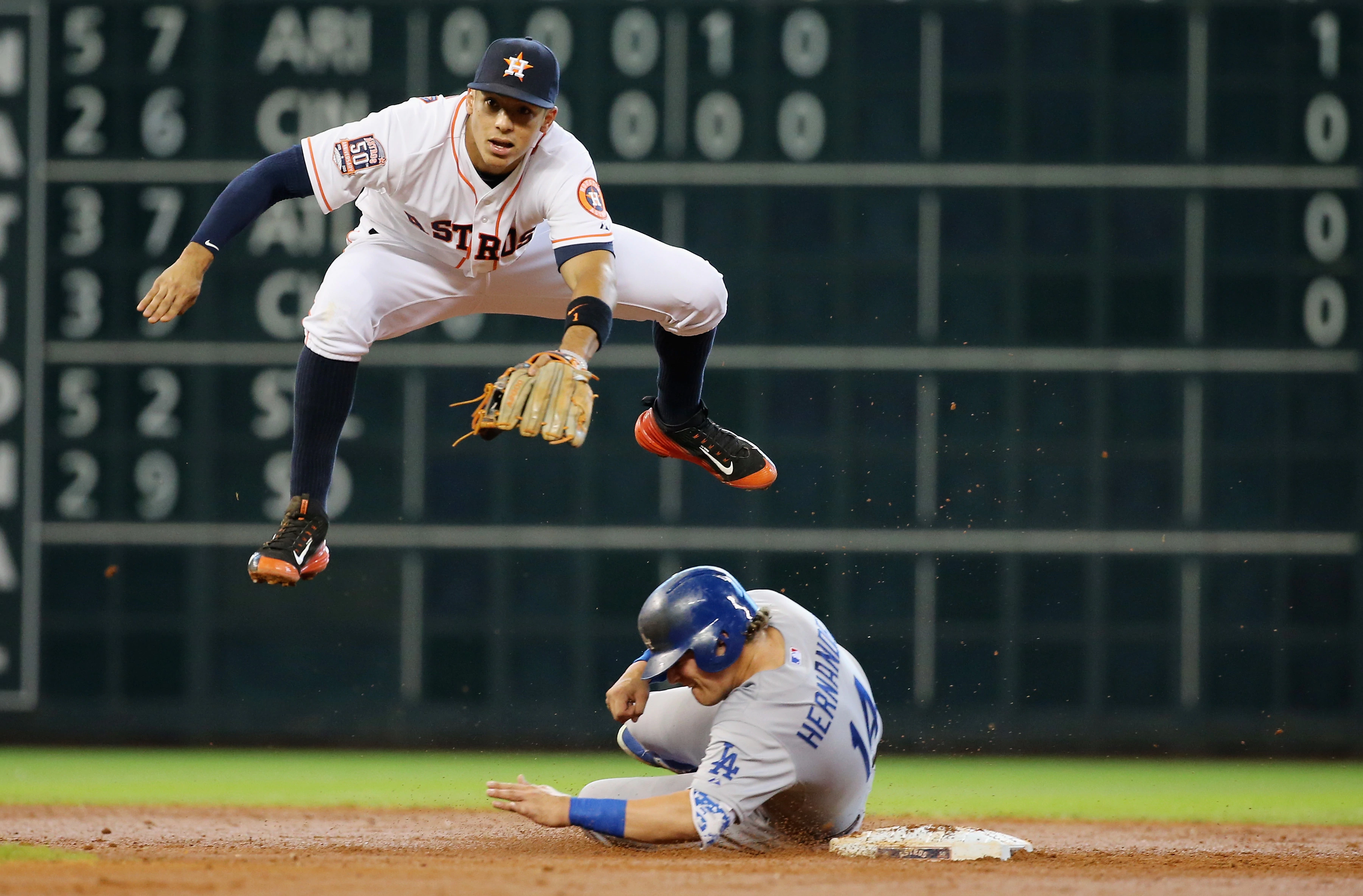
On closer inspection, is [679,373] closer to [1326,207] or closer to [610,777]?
[610,777]

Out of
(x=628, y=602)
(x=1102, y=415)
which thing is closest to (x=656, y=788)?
(x=628, y=602)

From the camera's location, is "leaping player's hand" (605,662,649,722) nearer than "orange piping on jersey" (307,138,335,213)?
No

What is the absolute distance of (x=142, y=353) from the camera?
832 centimetres

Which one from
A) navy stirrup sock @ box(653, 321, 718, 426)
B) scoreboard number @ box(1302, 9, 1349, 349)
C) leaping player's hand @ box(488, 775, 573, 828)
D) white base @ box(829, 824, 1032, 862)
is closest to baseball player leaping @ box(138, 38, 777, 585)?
navy stirrup sock @ box(653, 321, 718, 426)

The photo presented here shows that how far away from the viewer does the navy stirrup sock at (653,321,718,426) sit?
16.3 ft

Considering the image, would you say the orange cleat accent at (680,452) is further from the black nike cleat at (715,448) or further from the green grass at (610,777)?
the green grass at (610,777)

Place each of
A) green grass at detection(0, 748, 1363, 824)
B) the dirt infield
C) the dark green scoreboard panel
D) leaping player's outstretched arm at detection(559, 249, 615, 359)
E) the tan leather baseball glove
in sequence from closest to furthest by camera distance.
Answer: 1. the dirt infield
2. the tan leather baseball glove
3. leaping player's outstretched arm at detection(559, 249, 615, 359)
4. green grass at detection(0, 748, 1363, 824)
5. the dark green scoreboard panel

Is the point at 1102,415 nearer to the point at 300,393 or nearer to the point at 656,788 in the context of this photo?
the point at 656,788

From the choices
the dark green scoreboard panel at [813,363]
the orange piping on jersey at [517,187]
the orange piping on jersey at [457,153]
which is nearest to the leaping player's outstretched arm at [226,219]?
the orange piping on jersey at [457,153]

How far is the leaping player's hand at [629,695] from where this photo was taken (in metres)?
4.52

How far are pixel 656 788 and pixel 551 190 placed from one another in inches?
67.3

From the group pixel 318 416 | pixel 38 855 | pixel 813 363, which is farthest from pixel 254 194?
pixel 813 363

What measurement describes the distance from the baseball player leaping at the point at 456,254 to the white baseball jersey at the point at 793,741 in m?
0.88

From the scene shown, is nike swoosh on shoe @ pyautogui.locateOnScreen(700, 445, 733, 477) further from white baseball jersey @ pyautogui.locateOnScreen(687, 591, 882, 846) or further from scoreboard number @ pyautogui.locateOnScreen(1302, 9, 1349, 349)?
scoreboard number @ pyautogui.locateOnScreen(1302, 9, 1349, 349)
